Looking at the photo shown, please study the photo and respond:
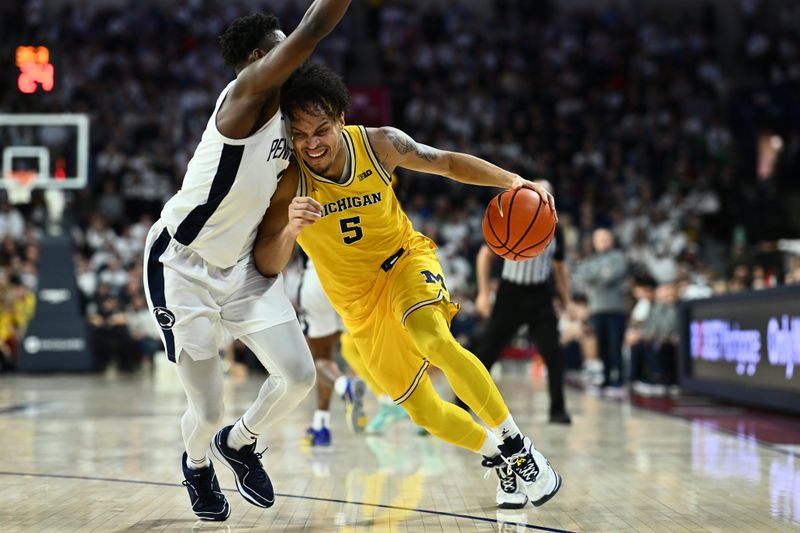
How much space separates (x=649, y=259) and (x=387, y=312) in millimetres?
13353

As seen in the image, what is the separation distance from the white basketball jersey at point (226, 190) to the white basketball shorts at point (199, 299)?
0.06m

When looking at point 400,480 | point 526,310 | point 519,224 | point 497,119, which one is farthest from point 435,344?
point 497,119

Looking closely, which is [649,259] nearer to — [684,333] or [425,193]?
[425,193]

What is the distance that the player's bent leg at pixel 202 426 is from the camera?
4.06 meters

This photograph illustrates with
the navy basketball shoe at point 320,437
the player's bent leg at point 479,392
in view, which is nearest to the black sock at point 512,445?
the player's bent leg at point 479,392

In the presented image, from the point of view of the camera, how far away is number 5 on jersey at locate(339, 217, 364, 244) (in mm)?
4336

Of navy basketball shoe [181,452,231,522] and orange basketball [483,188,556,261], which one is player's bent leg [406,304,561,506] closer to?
orange basketball [483,188,556,261]

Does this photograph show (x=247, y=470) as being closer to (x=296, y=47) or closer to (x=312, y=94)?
(x=312, y=94)

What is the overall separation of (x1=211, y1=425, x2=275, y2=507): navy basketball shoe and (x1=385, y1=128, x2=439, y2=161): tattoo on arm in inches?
57.1

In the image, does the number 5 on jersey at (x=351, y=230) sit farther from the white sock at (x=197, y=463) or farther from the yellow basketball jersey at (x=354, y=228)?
the white sock at (x=197, y=463)

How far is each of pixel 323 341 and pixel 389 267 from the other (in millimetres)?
2781

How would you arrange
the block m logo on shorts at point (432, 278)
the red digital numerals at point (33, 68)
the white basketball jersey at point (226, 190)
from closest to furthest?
the white basketball jersey at point (226, 190), the block m logo on shorts at point (432, 278), the red digital numerals at point (33, 68)

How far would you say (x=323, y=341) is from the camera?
7.18 meters

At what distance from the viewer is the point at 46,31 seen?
72.3 ft
